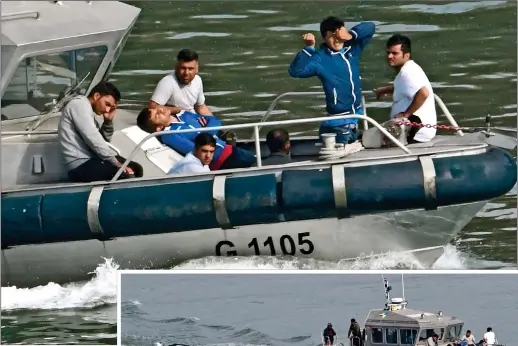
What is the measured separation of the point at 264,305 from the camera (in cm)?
1010

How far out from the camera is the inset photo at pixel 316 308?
32.5 feet

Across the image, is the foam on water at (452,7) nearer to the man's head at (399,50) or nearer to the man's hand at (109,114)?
the man's head at (399,50)

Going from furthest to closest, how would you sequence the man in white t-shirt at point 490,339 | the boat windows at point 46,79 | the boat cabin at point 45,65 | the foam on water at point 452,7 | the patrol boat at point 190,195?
the foam on water at point 452,7
the boat windows at point 46,79
the boat cabin at point 45,65
the patrol boat at point 190,195
the man in white t-shirt at point 490,339

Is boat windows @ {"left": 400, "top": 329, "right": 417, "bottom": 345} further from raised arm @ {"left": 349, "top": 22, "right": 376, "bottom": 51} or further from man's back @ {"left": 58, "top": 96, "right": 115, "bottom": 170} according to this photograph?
man's back @ {"left": 58, "top": 96, "right": 115, "bottom": 170}

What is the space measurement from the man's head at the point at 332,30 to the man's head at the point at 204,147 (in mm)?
982

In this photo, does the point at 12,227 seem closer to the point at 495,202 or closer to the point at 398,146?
the point at 398,146

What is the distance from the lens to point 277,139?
10.8m

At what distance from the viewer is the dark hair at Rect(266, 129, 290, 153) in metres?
10.8

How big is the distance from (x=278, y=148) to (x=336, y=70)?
667 mm

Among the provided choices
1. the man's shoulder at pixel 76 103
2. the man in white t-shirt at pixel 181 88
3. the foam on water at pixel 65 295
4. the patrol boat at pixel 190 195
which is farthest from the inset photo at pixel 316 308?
the man in white t-shirt at pixel 181 88

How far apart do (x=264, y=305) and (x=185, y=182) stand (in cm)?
94

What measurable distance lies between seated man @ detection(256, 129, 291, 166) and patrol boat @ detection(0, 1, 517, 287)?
221mm

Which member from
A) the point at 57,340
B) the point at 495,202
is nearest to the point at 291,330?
the point at 57,340

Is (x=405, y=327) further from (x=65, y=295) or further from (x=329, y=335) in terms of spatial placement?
(x=65, y=295)
